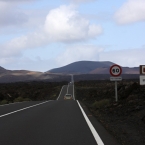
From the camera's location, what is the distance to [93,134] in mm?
12625

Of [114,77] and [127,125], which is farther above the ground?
[114,77]

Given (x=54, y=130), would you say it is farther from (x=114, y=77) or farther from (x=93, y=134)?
(x=114, y=77)

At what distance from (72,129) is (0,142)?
353 centimetres

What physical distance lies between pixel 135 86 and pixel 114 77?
18641mm

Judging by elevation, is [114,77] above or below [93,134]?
above

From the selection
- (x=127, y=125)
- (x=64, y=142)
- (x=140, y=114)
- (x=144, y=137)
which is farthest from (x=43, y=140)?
(x=140, y=114)

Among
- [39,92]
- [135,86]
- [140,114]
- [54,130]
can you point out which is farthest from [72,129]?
[39,92]

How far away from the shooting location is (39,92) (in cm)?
10025

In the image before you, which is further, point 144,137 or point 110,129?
point 110,129

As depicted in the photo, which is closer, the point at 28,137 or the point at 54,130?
the point at 28,137

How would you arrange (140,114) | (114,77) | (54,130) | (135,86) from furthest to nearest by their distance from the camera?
1. (135,86)
2. (114,77)
3. (140,114)
4. (54,130)

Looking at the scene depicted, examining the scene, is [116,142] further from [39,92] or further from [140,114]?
[39,92]

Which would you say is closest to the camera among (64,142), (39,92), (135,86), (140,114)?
(64,142)

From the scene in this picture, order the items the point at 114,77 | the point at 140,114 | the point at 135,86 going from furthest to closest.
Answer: the point at 135,86
the point at 114,77
the point at 140,114
